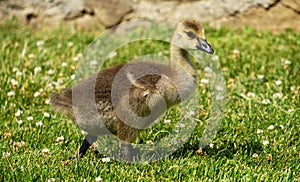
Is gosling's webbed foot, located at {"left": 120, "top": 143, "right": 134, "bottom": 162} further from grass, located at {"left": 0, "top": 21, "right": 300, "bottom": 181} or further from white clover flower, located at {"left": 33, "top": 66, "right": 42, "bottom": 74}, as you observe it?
white clover flower, located at {"left": 33, "top": 66, "right": 42, "bottom": 74}

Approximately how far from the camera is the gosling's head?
460cm

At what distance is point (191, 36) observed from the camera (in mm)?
4648

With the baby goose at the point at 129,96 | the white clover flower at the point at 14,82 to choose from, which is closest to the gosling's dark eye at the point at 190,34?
the baby goose at the point at 129,96

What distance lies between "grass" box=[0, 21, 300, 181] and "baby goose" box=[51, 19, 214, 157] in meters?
0.27

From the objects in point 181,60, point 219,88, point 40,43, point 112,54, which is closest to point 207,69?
point 219,88

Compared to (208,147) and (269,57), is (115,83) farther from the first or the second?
(269,57)

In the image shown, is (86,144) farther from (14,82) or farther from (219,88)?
(219,88)

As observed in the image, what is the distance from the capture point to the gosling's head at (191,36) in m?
4.60

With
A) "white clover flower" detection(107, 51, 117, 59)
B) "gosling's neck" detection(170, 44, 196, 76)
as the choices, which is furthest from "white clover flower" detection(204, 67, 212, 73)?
"gosling's neck" detection(170, 44, 196, 76)

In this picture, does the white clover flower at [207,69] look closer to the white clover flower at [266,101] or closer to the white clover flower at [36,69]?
the white clover flower at [266,101]

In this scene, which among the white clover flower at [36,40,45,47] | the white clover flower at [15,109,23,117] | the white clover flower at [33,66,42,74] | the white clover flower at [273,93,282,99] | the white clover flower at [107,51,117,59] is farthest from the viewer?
the white clover flower at [36,40,45,47]

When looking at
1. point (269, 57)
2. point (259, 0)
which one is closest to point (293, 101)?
point (269, 57)

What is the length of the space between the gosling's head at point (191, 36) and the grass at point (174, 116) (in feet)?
2.69

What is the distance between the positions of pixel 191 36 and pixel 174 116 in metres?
0.99
